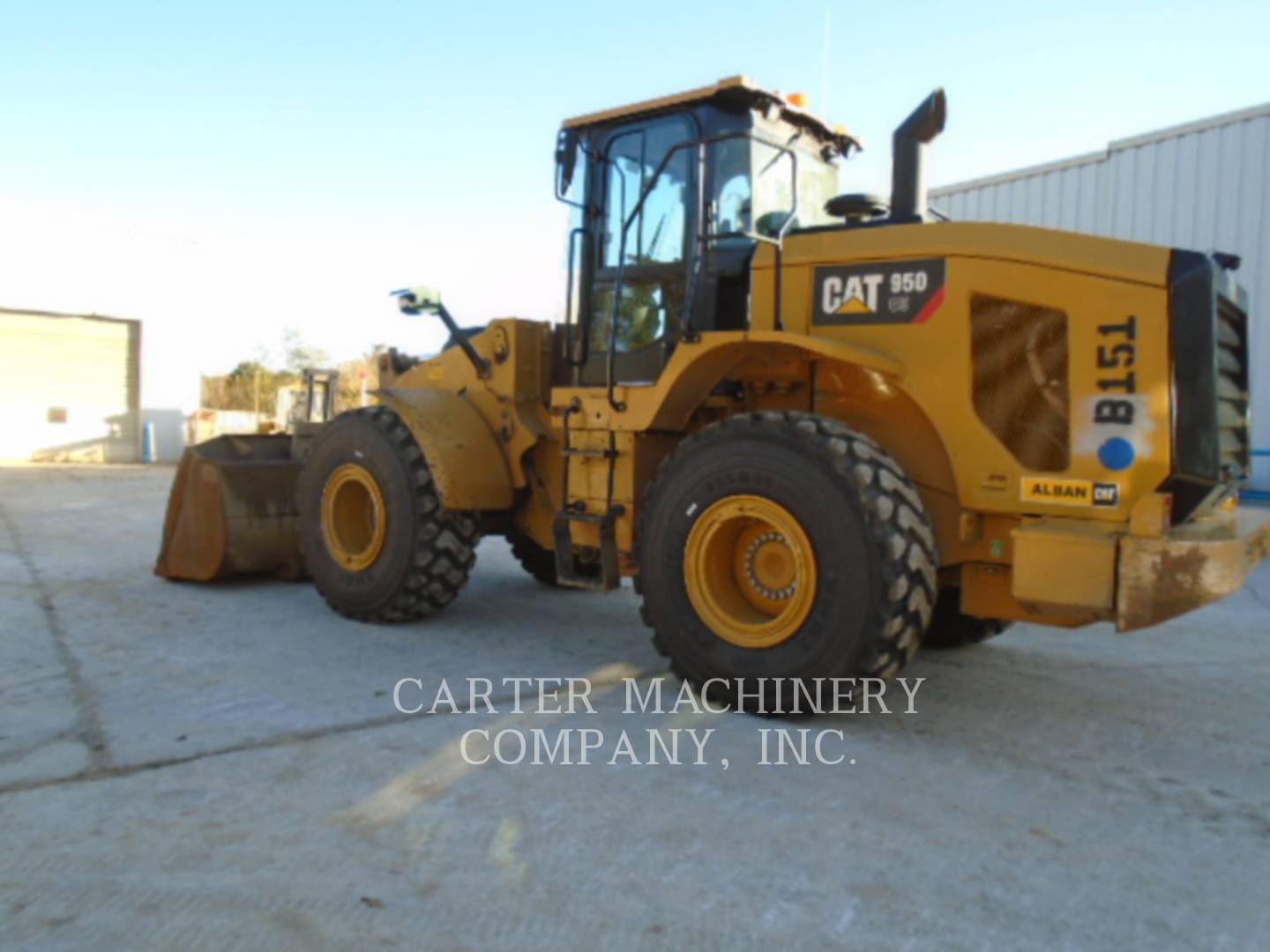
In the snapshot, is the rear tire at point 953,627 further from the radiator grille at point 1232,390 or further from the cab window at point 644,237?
the cab window at point 644,237

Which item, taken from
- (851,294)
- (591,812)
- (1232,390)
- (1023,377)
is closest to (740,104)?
(851,294)

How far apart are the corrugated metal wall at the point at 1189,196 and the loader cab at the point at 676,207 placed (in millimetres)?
7723

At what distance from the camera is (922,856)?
2863mm

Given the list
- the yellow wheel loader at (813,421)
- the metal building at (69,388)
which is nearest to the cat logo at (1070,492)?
the yellow wheel loader at (813,421)

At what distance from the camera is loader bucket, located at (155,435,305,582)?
21.9 feet

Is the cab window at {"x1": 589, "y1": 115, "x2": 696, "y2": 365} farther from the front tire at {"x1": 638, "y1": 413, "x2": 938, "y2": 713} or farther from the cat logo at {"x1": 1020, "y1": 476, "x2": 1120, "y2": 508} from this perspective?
the cat logo at {"x1": 1020, "y1": 476, "x2": 1120, "y2": 508}

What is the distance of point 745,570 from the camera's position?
4355 millimetres

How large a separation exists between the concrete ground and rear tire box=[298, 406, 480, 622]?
418 millimetres

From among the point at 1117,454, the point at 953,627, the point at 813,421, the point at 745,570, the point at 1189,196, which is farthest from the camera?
the point at 1189,196

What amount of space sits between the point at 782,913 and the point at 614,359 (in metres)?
3.16

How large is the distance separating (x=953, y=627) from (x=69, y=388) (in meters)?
20.5

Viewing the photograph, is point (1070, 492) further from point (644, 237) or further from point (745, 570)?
point (644, 237)

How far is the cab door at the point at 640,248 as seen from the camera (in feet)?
16.3

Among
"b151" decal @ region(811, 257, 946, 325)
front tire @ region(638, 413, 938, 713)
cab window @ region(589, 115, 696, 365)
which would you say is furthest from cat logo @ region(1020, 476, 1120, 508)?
cab window @ region(589, 115, 696, 365)
